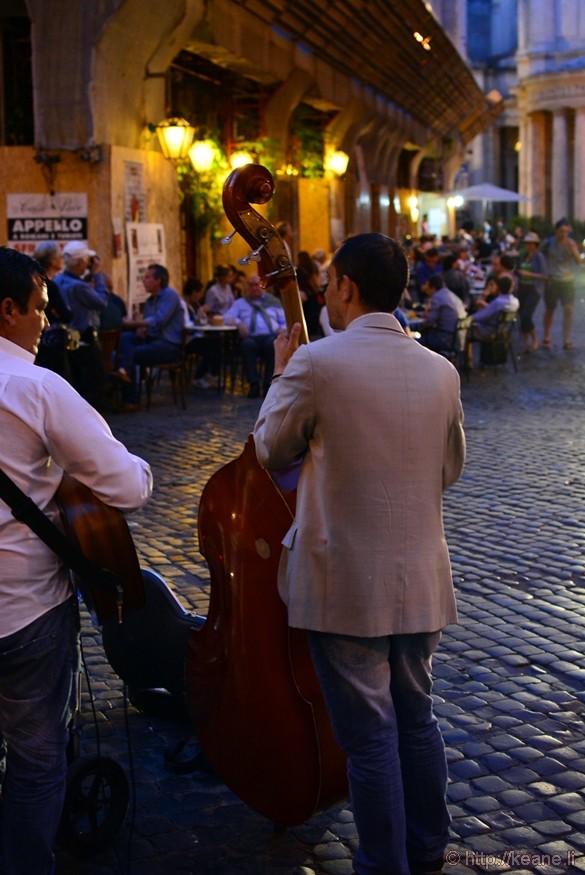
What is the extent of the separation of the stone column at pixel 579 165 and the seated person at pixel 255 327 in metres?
51.3

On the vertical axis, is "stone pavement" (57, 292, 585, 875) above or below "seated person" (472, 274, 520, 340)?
below

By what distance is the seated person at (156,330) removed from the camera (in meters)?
12.9

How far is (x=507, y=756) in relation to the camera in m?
4.32

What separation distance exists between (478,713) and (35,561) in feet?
7.51

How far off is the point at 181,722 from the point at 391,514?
1.85 meters

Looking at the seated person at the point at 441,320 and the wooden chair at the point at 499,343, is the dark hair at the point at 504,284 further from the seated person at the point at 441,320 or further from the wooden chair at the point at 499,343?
the seated person at the point at 441,320

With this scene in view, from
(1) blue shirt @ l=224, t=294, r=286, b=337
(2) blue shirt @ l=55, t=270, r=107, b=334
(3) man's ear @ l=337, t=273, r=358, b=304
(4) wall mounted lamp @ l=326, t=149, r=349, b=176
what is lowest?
(1) blue shirt @ l=224, t=294, r=286, b=337

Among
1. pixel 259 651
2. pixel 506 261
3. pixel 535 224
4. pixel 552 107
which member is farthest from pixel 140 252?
pixel 552 107

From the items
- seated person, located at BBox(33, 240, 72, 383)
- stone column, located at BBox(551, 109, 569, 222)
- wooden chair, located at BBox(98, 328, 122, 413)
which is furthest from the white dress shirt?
stone column, located at BBox(551, 109, 569, 222)

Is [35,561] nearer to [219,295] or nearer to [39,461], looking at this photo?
[39,461]

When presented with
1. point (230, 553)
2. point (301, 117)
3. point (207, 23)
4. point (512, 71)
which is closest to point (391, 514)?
point (230, 553)

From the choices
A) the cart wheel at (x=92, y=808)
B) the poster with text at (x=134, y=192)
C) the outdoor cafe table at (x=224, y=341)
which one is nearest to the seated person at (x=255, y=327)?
the outdoor cafe table at (x=224, y=341)

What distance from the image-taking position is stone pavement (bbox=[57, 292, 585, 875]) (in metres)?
3.63

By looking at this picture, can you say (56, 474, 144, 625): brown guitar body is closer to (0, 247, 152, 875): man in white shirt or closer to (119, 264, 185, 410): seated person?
(0, 247, 152, 875): man in white shirt
